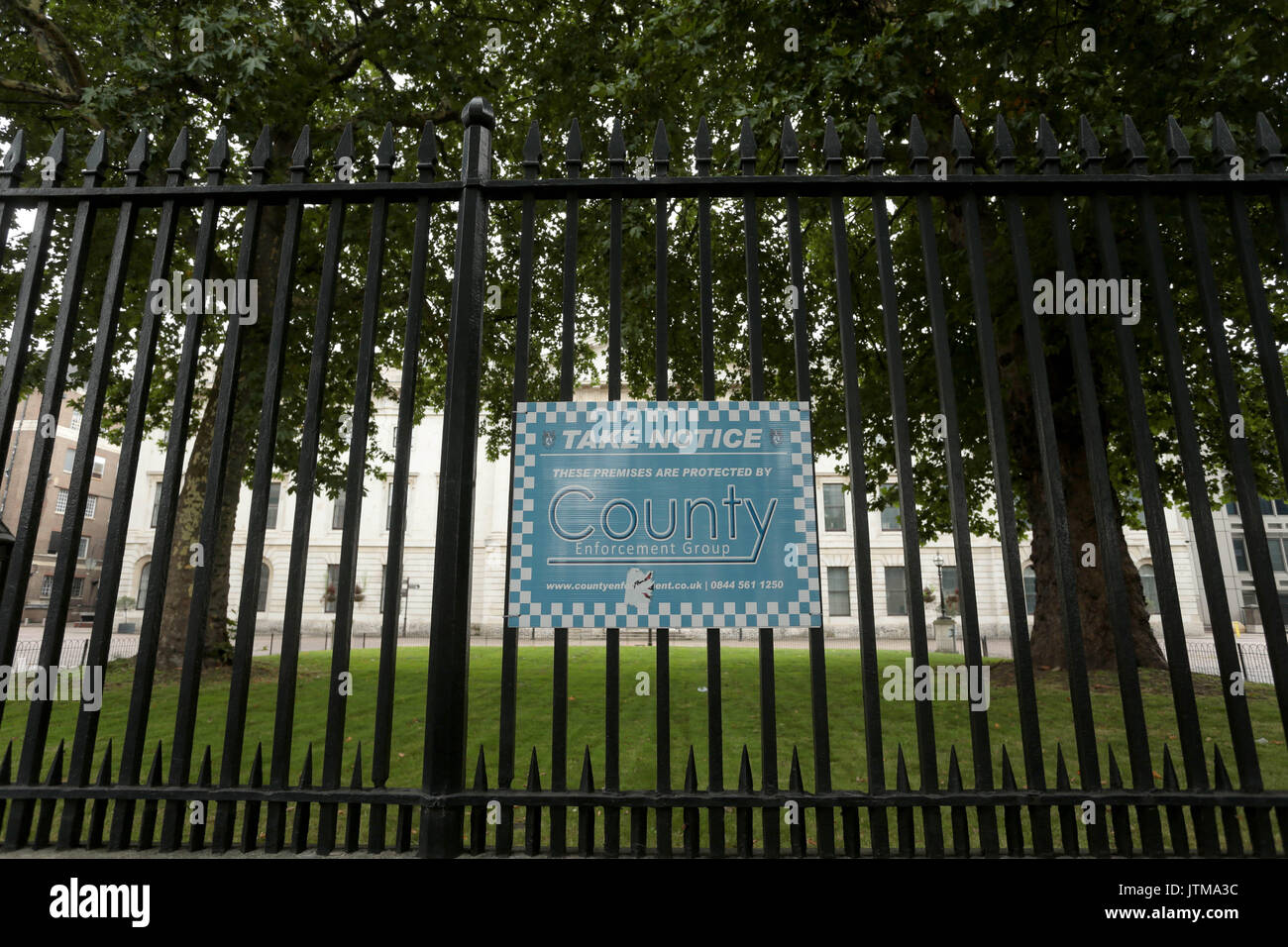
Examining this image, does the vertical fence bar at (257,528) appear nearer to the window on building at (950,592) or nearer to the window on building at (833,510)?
the window on building at (833,510)

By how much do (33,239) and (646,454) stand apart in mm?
3041

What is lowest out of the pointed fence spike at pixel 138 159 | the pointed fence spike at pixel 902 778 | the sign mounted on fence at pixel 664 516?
the pointed fence spike at pixel 902 778

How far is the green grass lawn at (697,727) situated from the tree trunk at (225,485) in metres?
1.68

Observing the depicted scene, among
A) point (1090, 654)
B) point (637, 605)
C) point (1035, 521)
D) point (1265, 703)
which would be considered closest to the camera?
point (637, 605)

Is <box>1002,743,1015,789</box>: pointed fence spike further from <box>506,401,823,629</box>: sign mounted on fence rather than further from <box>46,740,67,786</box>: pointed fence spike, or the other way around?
<box>46,740,67,786</box>: pointed fence spike

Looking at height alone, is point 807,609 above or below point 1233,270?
below

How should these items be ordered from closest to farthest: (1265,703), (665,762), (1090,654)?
(665,762), (1265,703), (1090,654)

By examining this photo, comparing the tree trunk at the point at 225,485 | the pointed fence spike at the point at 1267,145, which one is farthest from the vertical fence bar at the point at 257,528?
the tree trunk at the point at 225,485

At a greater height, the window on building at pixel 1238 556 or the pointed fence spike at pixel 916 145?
the window on building at pixel 1238 556

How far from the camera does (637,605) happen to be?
309 centimetres

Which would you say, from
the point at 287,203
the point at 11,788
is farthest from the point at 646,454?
the point at 11,788

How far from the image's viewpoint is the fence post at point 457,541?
9.77ft

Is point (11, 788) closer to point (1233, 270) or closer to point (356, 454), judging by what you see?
point (356, 454)

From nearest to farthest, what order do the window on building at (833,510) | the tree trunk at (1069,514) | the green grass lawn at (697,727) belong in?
1. the green grass lawn at (697,727)
2. the tree trunk at (1069,514)
3. the window on building at (833,510)
